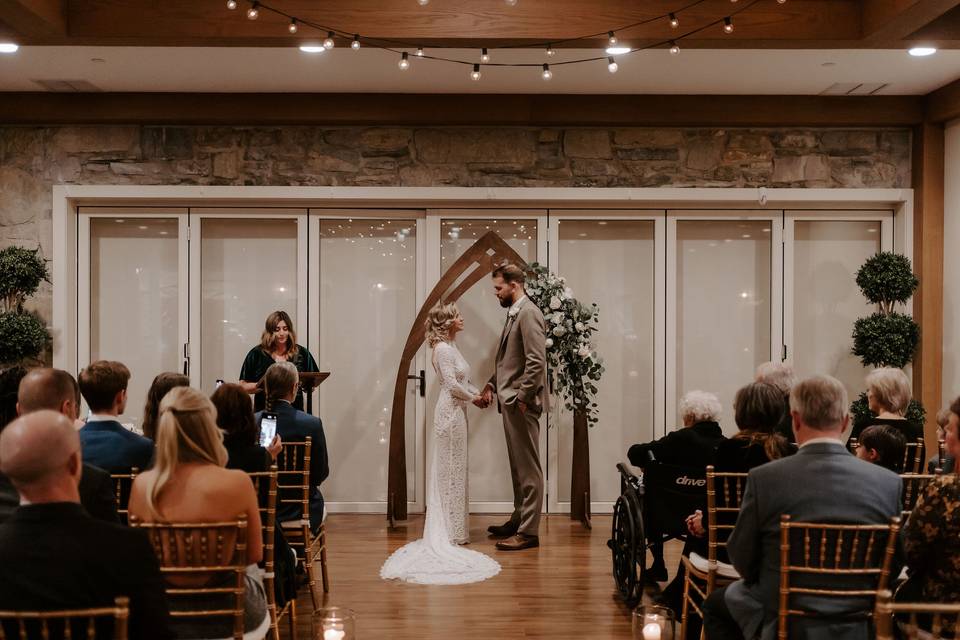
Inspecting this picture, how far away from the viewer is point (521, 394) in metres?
5.55

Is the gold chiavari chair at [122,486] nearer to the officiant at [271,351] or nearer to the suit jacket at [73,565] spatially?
the suit jacket at [73,565]

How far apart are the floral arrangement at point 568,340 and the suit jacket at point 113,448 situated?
3.34 meters

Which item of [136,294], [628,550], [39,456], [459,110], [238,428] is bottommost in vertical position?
[628,550]

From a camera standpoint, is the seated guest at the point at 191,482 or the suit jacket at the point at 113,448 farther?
the suit jacket at the point at 113,448

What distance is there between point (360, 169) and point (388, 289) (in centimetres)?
98

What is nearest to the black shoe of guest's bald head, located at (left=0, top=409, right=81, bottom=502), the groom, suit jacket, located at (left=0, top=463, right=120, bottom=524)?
the groom

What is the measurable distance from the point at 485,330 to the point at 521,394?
122 cm

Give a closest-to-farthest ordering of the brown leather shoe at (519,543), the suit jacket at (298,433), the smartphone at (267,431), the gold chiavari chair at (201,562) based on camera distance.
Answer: the gold chiavari chair at (201,562), the smartphone at (267,431), the suit jacket at (298,433), the brown leather shoe at (519,543)

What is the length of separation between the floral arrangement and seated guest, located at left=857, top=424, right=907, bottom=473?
2.71 m

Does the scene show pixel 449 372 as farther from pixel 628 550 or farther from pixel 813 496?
pixel 813 496

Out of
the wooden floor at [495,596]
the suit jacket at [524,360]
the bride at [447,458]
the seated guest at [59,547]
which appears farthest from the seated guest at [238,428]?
the suit jacket at [524,360]

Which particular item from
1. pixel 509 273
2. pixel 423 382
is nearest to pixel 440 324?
pixel 509 273

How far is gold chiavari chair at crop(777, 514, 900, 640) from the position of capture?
2490mm

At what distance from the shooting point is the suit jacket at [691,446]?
3957mm
